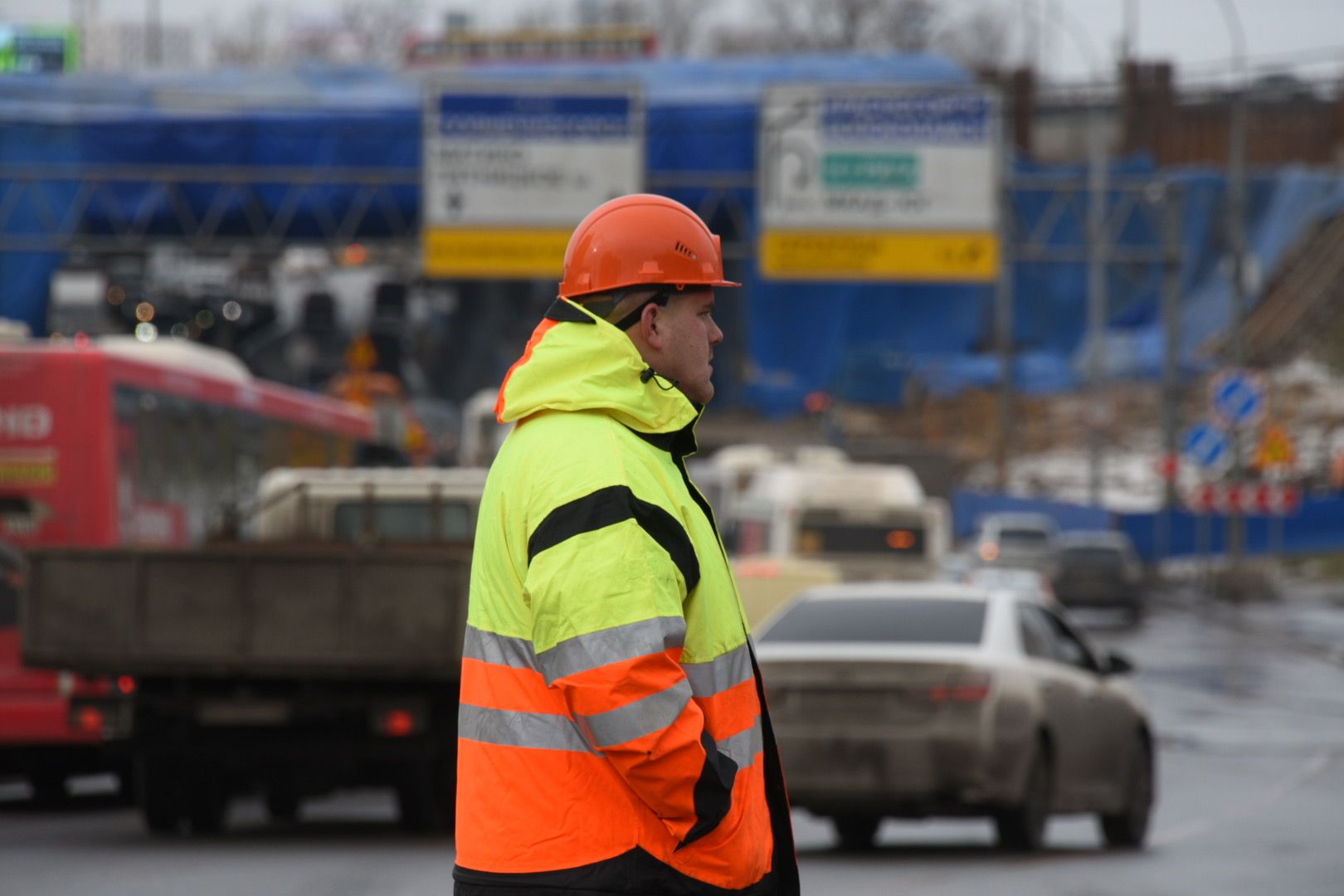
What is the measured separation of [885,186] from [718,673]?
3041 centimetres

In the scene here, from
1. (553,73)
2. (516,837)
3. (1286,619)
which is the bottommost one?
(1286,619)

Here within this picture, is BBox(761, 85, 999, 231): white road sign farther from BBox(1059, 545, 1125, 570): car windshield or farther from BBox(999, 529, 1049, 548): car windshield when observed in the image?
BBox(999, 529, 1049, 548): car windshield

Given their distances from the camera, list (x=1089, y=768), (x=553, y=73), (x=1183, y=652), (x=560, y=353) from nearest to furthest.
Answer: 1. (x=560, y=353)
2. (x=1089, y=768)
3. (x=1183, y=652)
4. (x=553, y=73)

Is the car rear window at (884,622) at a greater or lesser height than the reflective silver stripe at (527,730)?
lesser

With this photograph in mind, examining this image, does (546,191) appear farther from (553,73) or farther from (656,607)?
(656,607)

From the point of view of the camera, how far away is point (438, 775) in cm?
1341

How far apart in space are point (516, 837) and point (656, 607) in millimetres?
430

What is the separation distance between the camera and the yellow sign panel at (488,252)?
111ft

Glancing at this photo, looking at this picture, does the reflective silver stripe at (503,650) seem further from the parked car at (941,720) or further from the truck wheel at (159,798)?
the truck wheel at (159,798)

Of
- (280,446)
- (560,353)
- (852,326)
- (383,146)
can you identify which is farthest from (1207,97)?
(560,353)

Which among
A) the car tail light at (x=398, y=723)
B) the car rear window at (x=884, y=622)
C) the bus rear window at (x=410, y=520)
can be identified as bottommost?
the car tail light at (x=398, y=723)

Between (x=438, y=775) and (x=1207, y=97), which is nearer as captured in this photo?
(x=438, y=775)

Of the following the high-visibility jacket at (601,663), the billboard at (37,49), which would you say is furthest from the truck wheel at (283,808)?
the billboard at (37,49)

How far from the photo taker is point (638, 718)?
353 cm
